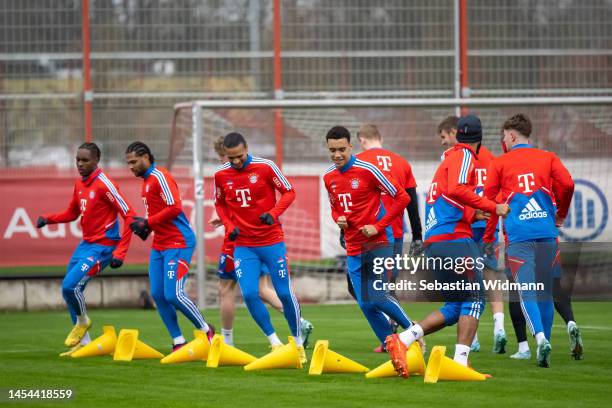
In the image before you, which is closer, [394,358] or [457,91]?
[394,358]

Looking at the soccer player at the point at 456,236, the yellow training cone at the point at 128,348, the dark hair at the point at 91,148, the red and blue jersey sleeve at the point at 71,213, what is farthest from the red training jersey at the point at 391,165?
the red and blue jersey sleeve at the point at 71,213

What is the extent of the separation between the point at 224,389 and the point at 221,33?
12042 mm

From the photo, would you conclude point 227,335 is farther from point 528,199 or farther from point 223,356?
point 528,199

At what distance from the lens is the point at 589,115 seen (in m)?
20.5

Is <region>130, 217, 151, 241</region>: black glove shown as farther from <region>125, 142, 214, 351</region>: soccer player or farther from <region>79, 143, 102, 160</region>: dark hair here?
<region>79, 143, 102, 160</region>: dark hair

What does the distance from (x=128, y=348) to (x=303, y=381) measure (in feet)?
8.45

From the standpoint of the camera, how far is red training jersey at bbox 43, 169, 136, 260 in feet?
42.4

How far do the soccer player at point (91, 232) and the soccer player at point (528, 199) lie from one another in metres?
4.13

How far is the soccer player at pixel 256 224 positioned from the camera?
11648 mm

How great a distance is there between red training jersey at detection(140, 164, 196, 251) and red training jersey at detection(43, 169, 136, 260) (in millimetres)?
545

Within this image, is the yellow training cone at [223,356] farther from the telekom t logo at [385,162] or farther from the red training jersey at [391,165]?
the telekom t logo at [385,162]

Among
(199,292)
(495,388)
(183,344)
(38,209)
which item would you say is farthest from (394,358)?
(38,209)

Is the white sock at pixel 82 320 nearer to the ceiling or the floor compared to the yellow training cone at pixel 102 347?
nearer to the ceiling

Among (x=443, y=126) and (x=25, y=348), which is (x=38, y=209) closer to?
(x=25, y=348)
